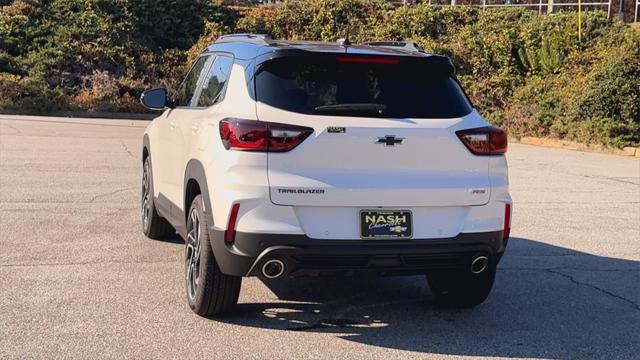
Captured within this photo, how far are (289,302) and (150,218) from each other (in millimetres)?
2371

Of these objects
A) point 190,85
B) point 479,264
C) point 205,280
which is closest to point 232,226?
point 205,280

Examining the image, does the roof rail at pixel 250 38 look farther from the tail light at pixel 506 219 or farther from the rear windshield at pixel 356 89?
the tail light at pixel 506 219

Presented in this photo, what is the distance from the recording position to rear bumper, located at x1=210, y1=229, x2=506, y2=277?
470 cm

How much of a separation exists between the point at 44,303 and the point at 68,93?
73.8ft

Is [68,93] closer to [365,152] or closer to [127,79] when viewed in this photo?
[127,79]

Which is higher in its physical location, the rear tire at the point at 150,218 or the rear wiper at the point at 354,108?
the rear wiper at the point at 354,108

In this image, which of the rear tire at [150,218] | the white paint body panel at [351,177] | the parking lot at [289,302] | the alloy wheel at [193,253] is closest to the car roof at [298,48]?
the white paint body panel at [351,177]

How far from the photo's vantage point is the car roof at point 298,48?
16.7 feet

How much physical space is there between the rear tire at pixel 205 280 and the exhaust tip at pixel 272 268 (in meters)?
0.42

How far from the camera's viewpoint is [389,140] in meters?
4.82

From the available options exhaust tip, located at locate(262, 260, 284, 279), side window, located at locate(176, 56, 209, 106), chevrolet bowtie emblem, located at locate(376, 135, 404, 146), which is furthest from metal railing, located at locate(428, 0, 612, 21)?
exhaust tip, located at locate(262, 260, 284, 279)

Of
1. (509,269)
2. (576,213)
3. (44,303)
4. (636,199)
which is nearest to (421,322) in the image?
(509,269)

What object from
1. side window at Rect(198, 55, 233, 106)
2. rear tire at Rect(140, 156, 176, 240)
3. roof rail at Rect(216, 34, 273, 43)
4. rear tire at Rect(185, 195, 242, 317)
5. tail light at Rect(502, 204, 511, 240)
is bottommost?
rear tire at Rect(140, 156, 176, 240)

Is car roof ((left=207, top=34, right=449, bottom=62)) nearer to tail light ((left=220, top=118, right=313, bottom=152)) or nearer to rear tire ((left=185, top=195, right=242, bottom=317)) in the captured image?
tail light ((left=220, top=118, right=313, bottom=152))
